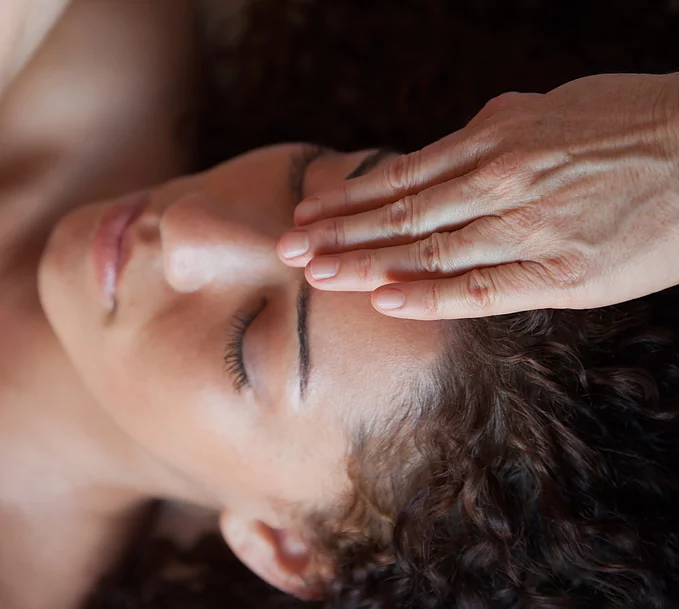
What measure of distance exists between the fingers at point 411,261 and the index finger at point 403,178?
0.31 ft

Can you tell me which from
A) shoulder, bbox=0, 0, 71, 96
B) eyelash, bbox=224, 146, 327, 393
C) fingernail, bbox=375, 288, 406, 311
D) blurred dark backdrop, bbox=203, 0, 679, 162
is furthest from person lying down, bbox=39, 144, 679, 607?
blurred dark backdrop, bbox=203, 0, 679, 162

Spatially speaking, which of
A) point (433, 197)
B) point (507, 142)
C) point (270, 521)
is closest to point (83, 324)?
point (270, 521)

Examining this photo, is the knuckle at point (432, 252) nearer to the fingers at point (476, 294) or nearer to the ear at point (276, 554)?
the fingers at point (476, 294)

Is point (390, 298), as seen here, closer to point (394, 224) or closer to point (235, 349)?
point (394, 224)

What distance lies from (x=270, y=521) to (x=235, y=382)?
34 cm

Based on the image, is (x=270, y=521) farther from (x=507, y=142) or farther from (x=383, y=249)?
(x=507, y=142)

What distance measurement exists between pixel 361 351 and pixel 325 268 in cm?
15

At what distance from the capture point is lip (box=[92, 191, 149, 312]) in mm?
1078

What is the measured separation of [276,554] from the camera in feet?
3.98

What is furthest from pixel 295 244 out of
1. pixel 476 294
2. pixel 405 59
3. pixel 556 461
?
pixel 405 59

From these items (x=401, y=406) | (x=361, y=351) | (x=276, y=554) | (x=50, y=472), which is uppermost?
(x=361, y=351)

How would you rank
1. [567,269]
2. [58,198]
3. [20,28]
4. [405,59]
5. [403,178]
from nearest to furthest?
[567,269] < [403,178] < [20,28] < [58,198] < [405,59]

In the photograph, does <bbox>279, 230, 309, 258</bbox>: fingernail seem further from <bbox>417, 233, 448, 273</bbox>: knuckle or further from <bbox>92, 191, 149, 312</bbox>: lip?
<bbox>92, 191, 149, 312</bbox>: lip

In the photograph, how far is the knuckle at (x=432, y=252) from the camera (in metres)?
0.85
